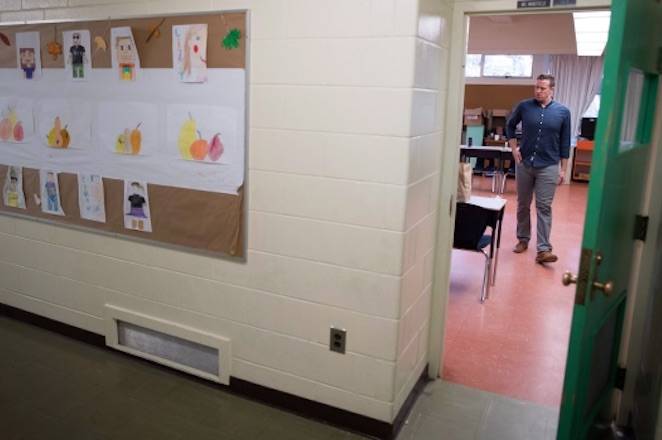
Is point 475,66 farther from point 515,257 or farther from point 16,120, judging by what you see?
point 16,120

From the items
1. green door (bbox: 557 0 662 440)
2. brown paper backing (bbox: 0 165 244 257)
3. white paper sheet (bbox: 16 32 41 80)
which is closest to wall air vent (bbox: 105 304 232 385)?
brown paper backing (bbox: 0 165 244 257)

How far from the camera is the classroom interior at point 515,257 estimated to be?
9.77ft

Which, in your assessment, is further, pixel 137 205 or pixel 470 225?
pixel 470 225

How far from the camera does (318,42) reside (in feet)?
6.96

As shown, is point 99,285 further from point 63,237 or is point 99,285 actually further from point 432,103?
point 432,103

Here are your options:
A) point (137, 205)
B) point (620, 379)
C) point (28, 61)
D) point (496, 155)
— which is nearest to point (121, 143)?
point (137, 205)

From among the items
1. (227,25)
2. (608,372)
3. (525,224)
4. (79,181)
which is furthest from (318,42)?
(525,224)

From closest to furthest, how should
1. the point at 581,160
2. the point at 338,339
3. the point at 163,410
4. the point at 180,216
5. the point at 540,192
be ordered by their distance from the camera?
the point at 338,339 < the point at 163,410 < the point at 180,216 < the point at 540,192 < the point at 581,160

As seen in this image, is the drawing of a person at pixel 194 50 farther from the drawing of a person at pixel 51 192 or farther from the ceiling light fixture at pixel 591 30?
the ceiling light fixture at pixel 591 30

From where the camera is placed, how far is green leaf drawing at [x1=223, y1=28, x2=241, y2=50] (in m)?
2.26

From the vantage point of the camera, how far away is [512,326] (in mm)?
3514

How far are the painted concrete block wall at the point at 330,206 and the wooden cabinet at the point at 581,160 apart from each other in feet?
27.7

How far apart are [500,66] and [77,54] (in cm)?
1020

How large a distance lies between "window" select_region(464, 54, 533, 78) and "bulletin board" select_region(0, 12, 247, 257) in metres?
9.74
